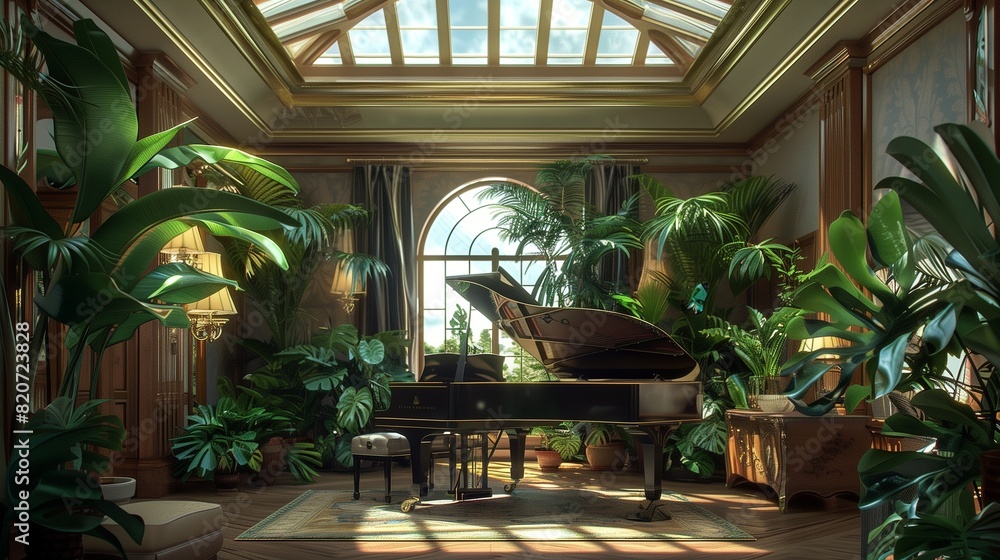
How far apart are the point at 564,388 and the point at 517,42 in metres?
3.33

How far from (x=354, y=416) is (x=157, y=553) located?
11.8 feet

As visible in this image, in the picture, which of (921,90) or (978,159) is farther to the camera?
(921,90)

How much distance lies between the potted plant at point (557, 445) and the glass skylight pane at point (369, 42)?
357 cm

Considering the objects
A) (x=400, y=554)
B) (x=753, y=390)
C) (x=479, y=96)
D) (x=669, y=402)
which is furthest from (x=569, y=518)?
(x=479, y=96)

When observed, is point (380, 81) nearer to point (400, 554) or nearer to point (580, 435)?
point (580, 435)

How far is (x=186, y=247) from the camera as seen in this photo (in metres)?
5.25

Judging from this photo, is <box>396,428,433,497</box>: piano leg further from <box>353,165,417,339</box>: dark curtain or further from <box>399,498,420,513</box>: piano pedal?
<box>353,165,417,339</box>: dark curtain

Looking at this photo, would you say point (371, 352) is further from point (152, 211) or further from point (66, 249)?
point (66, 249)

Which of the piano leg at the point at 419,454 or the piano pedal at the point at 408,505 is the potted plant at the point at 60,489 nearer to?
the piano pedal at the point at 408,505

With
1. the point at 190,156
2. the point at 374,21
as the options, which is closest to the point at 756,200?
the point at 374,21

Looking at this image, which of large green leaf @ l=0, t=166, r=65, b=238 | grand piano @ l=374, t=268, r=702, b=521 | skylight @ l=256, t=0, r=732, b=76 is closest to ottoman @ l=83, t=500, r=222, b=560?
large green leaf @ l=0, t=166, r=65, b=238

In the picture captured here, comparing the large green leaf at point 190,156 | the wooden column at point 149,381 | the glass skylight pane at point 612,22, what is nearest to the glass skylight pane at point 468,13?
the glass skylight pane at point 612,22

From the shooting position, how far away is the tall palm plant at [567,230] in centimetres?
714

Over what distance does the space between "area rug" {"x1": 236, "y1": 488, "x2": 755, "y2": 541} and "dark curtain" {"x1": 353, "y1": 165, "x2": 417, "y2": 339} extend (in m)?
2.39
